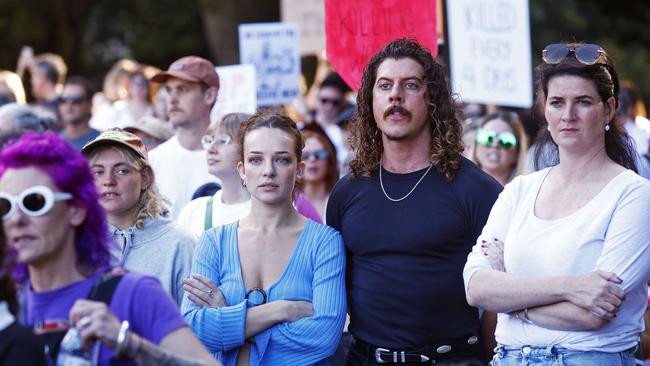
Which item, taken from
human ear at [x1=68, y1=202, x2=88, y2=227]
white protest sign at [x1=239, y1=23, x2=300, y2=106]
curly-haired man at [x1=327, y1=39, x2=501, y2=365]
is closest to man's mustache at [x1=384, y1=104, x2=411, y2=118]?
curly-haired man at [x1=327, y1=39, x2=501, y2=365]

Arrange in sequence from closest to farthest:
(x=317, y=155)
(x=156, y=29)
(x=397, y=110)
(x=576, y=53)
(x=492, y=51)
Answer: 1. (x=576, y=53)
2. (x=397, y=110)
3. (x=317, y=155)
4. (x=492, y=51)
5. (x=156, y=29)

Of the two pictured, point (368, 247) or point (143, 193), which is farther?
point (143, 193)

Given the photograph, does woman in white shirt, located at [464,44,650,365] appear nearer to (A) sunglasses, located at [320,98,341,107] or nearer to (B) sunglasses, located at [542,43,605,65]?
(B) sunglasses, located at [542,43,605,65]

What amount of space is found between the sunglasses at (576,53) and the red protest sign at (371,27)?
2.02 meters

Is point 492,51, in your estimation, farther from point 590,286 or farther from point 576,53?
point 590,286

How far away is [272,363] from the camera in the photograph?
4.89 metres

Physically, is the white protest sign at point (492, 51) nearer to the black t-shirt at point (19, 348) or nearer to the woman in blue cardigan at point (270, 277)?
the woman in blue cardigan at point (270, 277)

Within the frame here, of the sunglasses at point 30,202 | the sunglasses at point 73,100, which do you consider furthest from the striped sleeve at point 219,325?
the sunglasses at point 73,100

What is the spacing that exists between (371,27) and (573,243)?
9.10ft

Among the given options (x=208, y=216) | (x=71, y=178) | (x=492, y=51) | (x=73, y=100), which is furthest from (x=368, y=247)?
(x=73, y=100)

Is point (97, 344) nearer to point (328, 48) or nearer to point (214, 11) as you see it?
point (328, 48)

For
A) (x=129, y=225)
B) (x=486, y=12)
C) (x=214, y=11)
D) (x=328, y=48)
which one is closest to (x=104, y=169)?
(x=129, y=225)

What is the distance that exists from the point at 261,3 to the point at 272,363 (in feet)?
49.8

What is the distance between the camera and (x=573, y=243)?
4375mm
